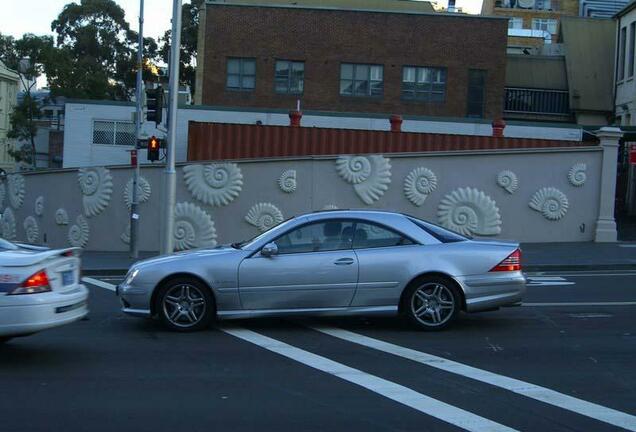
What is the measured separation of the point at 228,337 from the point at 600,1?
210 ft

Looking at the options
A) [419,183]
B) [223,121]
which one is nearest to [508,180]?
[419,183]

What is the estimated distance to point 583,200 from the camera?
22.5m

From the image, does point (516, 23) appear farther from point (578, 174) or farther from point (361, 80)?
point (578, 174)

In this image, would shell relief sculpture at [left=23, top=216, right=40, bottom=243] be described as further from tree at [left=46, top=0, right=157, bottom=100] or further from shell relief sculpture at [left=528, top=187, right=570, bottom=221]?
tree at [left=46, top=0, right=157, bottom=100]

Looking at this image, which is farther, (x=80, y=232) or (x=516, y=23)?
(x=516, y=23)

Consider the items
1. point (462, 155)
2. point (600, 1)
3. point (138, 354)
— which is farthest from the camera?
point (600, 1)

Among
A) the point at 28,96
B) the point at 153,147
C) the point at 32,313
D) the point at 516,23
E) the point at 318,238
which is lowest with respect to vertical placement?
the point at 32,313

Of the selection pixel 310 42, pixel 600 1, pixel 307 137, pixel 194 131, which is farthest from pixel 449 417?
pixel 600 1

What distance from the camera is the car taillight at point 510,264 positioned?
10492mm

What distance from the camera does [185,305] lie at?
10.5m

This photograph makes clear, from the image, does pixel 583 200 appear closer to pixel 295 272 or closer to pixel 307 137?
pixel 307 137

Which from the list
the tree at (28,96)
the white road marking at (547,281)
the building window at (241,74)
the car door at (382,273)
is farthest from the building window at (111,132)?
the car door at (382,273)

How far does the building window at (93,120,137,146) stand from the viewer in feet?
113

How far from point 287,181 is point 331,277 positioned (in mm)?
12292
